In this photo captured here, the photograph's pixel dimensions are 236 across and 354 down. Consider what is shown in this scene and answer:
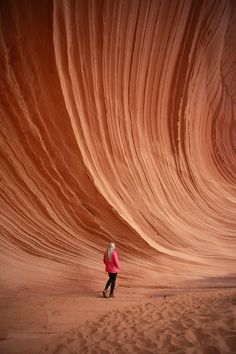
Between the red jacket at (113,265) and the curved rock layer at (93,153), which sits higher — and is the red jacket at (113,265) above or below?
below

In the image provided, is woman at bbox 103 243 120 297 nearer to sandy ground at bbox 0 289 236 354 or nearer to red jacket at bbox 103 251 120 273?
red jacket at bbox 103 251 120 273

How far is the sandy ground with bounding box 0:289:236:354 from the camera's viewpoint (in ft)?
9.57

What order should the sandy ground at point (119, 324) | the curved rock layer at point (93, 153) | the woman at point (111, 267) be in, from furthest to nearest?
the curved rock layer at point (93, 153)
the woman at point (111, 267)
the sandy ground at point (119, 324)

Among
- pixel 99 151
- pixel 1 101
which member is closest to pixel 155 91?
pixel 99 151

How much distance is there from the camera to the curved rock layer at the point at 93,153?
639cm

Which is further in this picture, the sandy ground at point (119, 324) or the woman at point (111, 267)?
the woman at point (111, 267)

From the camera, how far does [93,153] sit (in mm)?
7094

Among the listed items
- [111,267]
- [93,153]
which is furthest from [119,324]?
[93,153]

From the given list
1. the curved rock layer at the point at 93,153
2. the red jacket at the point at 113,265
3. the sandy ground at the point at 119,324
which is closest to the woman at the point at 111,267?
the red jacket at the point at 113,265

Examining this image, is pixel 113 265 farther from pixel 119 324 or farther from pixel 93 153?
pixel 93 153

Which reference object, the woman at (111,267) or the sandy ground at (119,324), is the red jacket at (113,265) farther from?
the sandy ground at (119,324)

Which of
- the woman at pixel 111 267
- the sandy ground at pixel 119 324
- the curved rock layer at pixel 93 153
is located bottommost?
the sandy ground at pixel 119 324

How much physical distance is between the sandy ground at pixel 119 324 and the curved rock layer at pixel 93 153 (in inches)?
41.7

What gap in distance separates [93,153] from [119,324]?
4.07 metres
